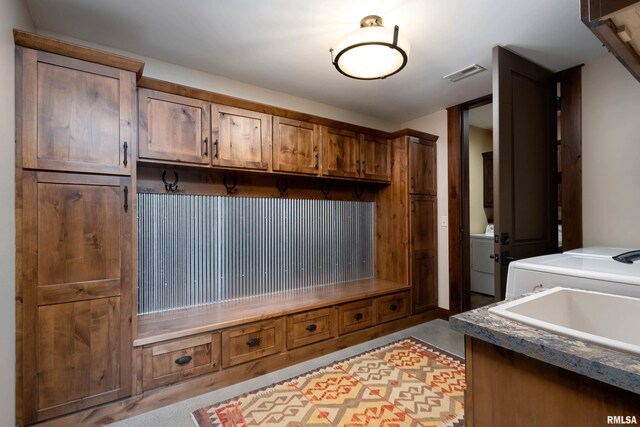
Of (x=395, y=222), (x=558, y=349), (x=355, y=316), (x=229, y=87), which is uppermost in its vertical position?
(x=229, y=87)

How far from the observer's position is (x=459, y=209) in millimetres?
3359

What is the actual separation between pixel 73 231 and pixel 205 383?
4.18 feet

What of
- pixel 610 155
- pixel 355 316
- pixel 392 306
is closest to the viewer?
pixel 610 155

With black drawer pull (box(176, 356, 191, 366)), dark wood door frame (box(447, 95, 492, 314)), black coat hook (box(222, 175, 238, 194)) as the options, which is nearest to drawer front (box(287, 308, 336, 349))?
black drawer pull (box(176, 356, 191, 366))

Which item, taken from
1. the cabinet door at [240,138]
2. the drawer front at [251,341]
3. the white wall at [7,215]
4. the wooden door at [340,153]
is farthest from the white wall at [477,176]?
the white wall at [7,215]

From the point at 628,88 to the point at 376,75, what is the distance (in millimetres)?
1992

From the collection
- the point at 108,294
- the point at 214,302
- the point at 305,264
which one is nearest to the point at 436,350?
the point at 305,264

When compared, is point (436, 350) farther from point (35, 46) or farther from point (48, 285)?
point (35, 46)

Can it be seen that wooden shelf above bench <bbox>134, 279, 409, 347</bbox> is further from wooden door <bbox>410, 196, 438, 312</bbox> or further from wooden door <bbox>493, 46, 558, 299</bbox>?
wooden door <bbox>493, 46, 558, 299</bbox>

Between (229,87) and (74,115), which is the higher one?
(229,87)

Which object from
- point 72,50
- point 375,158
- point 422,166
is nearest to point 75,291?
point 72,50

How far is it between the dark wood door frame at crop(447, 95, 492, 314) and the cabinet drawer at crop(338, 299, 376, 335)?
1.10 metres

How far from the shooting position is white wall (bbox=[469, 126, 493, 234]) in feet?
15.0

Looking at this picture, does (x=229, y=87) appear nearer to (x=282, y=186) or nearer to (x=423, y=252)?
(x=282, y=186)
